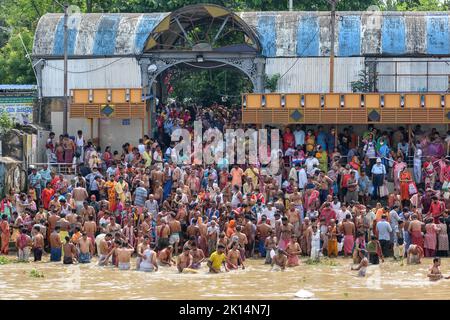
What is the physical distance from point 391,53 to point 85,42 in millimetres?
9276

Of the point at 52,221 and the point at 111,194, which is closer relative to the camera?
the point at 52,221

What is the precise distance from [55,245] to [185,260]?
3494mm

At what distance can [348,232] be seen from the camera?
102 feet

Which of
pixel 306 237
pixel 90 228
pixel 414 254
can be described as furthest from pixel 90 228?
pixel 414 254

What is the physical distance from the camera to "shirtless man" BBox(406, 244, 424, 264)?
30078 mm

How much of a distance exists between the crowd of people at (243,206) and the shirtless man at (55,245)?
36mm

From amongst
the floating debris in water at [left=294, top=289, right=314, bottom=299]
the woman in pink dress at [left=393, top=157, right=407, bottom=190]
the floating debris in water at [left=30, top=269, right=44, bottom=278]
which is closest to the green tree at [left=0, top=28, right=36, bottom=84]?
the woman in pink dress at [left=393, top=157, right=407, bottom=190]

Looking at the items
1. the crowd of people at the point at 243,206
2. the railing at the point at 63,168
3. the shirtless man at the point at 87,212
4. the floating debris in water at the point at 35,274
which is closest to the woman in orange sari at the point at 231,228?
the crowd of people at the point at 243,206

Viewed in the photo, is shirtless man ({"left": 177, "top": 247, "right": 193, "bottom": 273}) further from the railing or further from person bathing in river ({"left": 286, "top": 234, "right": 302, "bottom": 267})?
the railing

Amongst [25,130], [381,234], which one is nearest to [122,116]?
[25,130]

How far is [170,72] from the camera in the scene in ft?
143

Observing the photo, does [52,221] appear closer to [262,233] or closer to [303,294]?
[262,233]

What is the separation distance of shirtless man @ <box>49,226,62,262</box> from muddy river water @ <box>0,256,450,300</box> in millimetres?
266
